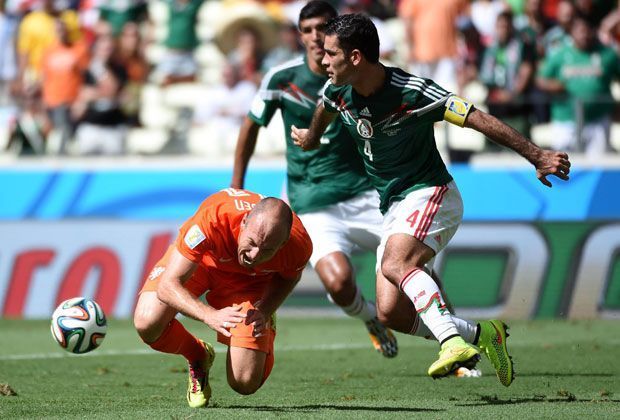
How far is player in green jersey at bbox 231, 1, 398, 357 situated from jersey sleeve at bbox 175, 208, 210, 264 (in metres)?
2.53

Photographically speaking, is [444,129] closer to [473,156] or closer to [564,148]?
[473,156]

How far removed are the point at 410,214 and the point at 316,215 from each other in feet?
7.36

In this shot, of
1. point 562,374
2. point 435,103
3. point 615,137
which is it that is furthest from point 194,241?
point 615,137

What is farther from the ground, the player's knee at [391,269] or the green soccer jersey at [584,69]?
the player's knee at [391,269]

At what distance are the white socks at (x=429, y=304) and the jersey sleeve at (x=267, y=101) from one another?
2834 millimetres

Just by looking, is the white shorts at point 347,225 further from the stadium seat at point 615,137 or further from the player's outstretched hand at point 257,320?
the stadium seat at point 615,137

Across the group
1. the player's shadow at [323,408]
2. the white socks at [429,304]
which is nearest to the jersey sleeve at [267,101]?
the white socks at [429,304]

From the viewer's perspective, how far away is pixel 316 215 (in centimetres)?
961

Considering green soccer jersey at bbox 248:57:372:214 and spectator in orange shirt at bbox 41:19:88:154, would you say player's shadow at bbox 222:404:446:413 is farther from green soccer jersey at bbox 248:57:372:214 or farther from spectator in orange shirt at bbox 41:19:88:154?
spectator in orange shirt at bbox 41:19:88:154

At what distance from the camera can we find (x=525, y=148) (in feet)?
22.5

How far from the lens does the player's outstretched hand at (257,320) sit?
693 cm

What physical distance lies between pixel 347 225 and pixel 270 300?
248 centimetres

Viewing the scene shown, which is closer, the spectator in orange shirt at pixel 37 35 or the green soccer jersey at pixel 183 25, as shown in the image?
the green soccer jersey at pixel 183 25

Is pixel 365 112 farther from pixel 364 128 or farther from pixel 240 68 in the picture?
pixel 240 68
